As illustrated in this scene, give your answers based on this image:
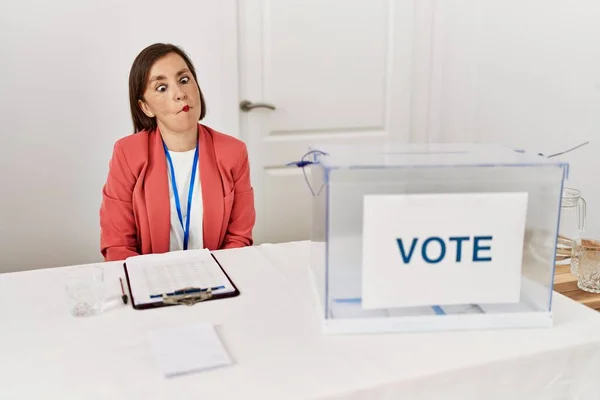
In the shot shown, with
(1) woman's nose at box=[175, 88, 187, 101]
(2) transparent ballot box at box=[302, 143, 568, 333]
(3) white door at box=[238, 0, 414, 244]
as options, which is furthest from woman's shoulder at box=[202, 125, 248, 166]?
(3) white door at box=[238, 0, 414, 244]

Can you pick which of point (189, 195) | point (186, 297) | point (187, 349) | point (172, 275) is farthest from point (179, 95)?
point (187, 349)

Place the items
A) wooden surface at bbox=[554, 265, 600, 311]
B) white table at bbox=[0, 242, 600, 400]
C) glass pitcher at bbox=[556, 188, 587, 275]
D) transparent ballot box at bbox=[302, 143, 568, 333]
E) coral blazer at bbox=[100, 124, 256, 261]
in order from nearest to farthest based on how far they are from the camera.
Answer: white table at bbox=[0, 242, 600, 400] < transparent ballot box at bbox=[302, 143, 568, 333] < wooden surface at bbox=[554, 265, 600, 311] < glass pitcher at bbox=[556, 188, 587, 275] < coral blazer at bbox=[100, 124, 256, 261]

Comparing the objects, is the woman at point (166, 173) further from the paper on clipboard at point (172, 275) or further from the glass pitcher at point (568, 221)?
the glass pitcher at point (568, 221)

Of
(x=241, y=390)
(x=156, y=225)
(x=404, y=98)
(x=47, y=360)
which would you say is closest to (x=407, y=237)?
(x=241, y=390)

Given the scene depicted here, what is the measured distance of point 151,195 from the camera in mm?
1737

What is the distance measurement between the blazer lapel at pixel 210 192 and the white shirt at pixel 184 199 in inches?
0.8

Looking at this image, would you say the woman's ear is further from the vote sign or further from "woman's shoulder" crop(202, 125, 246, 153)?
the vote sign

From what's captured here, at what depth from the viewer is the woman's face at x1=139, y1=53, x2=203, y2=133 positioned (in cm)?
174

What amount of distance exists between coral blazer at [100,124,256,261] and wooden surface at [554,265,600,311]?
2.84 feet

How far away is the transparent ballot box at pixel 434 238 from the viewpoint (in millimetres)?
1048

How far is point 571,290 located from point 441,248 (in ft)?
1.57

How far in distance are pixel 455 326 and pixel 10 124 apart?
2054mm

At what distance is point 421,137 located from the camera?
10.6ft

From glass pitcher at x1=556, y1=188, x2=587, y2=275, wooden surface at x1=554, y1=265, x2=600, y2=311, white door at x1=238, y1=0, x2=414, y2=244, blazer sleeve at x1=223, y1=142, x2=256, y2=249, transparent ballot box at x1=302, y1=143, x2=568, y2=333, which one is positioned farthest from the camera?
white door at x1=238, y1=0, x2=414, y2=244
